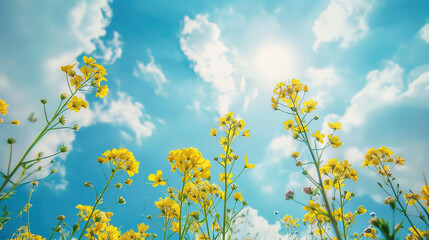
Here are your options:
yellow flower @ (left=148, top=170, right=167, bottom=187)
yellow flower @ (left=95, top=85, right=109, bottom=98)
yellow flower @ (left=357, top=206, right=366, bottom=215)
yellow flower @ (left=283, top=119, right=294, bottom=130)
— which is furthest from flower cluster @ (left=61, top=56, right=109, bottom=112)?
yellow flower @ (left=357, top=206, right=366, bottom=215)

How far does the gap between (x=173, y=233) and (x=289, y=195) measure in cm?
146

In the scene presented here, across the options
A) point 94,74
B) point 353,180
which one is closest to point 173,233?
A: point 94,74

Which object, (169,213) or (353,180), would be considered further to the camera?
(353,180)

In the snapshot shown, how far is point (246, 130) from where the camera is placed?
3188 mm

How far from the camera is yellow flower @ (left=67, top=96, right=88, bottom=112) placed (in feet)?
9.14

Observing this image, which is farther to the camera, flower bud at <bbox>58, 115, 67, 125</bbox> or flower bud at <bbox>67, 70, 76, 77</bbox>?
flower bud at <bbox>67, 70, 76, 77</bbox>

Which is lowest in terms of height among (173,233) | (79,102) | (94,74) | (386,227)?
(173,233)

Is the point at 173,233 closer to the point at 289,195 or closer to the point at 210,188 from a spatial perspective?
the point at 210,188

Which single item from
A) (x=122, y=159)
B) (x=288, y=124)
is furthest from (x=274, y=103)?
(x=122, y=159)

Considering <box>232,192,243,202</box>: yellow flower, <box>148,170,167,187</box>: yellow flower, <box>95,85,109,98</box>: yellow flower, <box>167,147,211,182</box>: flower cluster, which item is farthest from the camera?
<box>95,85,109,98</box>: yellow flower

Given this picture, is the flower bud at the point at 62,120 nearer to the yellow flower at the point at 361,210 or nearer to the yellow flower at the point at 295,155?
the yellow flower at the point at 295,155

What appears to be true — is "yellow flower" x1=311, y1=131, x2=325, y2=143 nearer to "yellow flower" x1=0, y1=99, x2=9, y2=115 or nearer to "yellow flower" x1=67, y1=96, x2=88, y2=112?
"yellow flower" x1=67, y1=96, x2=88, y2=112

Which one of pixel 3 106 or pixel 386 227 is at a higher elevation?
pixel 386 227

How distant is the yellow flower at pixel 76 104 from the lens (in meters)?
2.79
